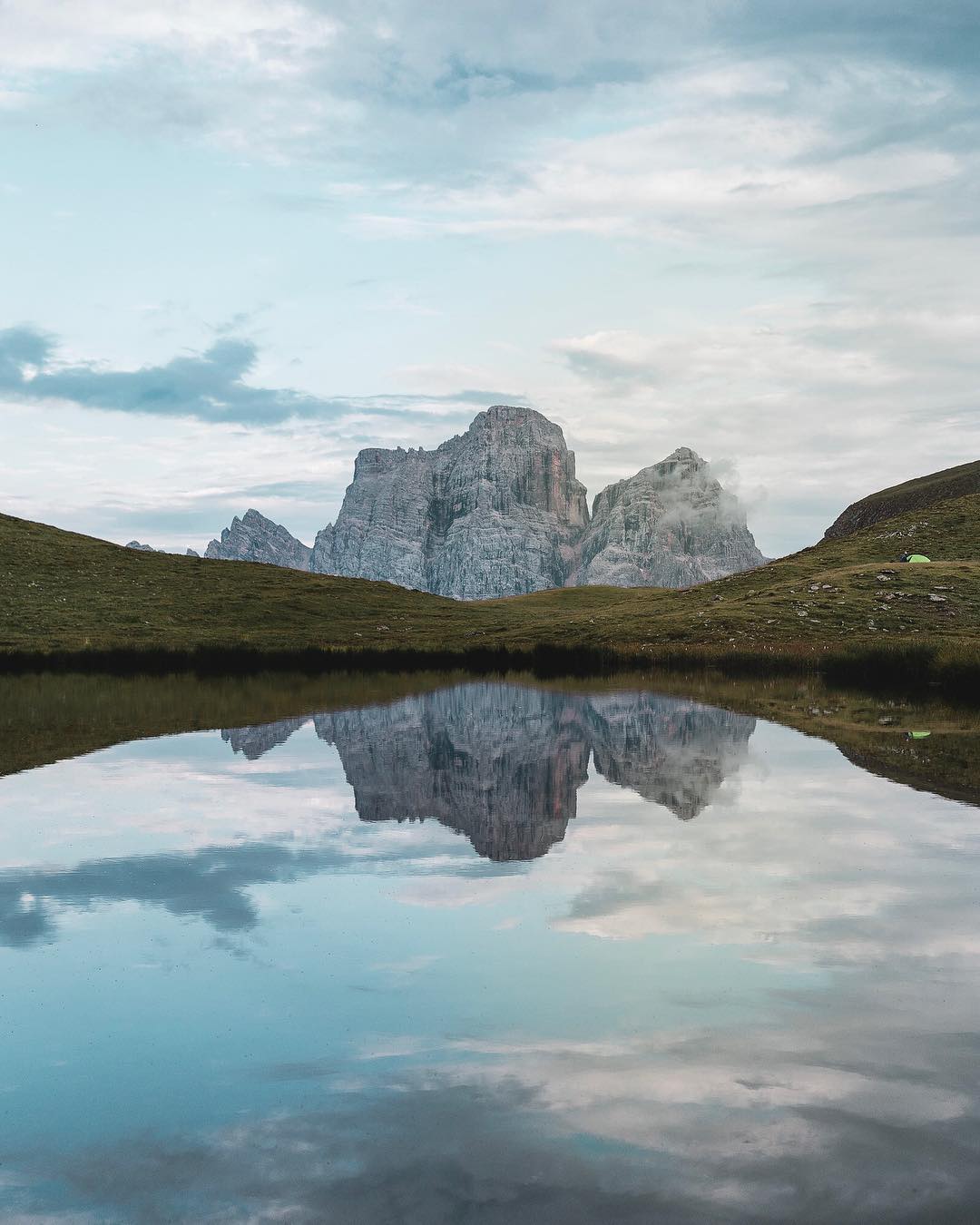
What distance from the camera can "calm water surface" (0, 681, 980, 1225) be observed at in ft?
21.0

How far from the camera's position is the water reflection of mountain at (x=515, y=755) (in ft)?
59.0

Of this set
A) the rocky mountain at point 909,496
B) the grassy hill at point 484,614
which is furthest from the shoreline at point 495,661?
the rocky mountain at point 909,496

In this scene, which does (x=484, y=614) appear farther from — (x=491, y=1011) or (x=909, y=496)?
(x=491, y=1011)

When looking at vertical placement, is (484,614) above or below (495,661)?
→ above

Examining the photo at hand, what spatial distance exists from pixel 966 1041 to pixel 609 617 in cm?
7076

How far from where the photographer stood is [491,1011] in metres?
9.01

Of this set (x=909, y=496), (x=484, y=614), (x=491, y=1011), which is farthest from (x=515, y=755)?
(x=909, y=496)

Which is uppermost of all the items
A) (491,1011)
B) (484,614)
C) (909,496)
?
(909,496)

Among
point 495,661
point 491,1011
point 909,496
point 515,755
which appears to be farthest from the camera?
point 909,496

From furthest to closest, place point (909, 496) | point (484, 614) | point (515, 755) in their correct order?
point (909, 496) → point (484, 614) → point (515, 755)

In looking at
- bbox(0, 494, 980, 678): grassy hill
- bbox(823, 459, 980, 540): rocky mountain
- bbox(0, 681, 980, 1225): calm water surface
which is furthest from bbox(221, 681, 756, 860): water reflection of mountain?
bbox(823, 459, 980, 540): rocky mountain

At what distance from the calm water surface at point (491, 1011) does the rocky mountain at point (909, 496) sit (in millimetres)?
111744

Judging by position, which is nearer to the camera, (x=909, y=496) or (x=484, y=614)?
(x=484, y=614)

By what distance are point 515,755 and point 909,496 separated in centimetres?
12075
